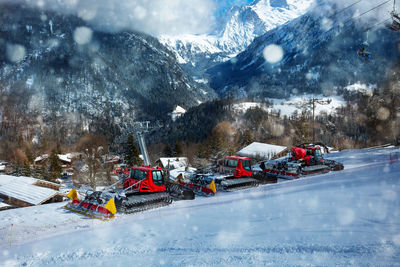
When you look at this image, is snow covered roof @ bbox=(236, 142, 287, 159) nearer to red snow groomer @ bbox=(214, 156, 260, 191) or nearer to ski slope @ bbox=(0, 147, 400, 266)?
red snow groomer @ bbox=(214, 156, 260, 191)

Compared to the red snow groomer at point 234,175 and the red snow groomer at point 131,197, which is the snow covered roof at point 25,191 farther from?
the red snow groomer at point 234,175

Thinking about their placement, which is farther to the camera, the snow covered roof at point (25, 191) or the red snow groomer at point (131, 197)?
the snow covered roof at point (25, 191)

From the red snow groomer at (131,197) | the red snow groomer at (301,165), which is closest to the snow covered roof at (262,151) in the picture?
the red snow groomer at (301,165)

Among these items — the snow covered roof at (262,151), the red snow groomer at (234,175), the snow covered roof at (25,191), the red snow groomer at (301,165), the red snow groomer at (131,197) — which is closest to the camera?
the red snow groomer at (131,197)

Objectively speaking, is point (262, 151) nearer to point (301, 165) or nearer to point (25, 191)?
point (301, 165)

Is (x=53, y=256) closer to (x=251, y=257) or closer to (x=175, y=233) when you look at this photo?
(x=175, y=233)

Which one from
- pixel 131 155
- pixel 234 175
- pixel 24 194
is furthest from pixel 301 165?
pixel 131 155

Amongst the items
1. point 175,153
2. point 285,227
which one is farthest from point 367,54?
point 175,153

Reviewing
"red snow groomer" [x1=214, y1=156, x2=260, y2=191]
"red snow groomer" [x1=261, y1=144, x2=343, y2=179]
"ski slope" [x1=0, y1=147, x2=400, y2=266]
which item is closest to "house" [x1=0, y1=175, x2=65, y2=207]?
"ski slope" [x1=0, y1=147, x2=400, y2=266]
